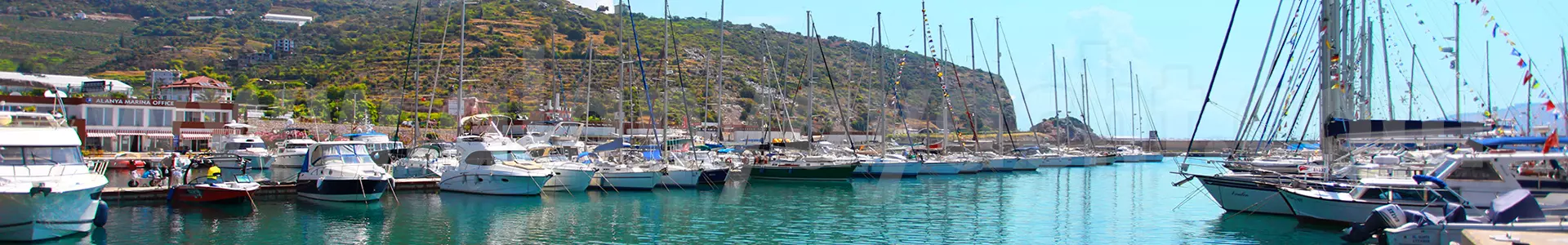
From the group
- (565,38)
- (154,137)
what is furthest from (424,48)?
(154,137)

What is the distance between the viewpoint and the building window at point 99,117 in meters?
50.9

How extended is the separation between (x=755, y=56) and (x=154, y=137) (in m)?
79.9

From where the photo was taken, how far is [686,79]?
99125 millimetres

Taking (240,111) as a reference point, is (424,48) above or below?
above

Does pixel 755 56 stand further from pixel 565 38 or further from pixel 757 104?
pixel 757 104

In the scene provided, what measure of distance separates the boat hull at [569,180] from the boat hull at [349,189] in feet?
20.4

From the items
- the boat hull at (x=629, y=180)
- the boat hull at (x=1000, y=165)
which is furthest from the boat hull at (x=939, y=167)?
the boat hull at (x=629, y=180)

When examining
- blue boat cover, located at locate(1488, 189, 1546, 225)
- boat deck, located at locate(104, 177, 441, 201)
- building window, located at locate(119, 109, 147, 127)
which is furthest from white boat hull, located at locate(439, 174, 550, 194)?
building window, located at locate(119, 109, 147, 127)

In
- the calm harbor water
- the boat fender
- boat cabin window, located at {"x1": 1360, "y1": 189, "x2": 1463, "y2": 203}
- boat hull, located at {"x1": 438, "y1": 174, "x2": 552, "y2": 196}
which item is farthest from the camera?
boat hull, located at {"x1": 438, "y1": 174, "x2": 552, "y2": 196}

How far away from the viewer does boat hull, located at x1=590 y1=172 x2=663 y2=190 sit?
36188 millimetres

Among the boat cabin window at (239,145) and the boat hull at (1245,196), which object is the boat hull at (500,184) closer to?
the boat hull at (1245,196)

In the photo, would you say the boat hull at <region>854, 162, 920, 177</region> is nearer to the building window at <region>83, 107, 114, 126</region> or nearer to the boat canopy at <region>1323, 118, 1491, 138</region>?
the boat canopy at <region>1323, 118, 1491, 138</region>

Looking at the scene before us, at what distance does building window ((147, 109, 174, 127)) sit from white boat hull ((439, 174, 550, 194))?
2940 cm

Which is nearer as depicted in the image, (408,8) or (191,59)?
(191,59)
